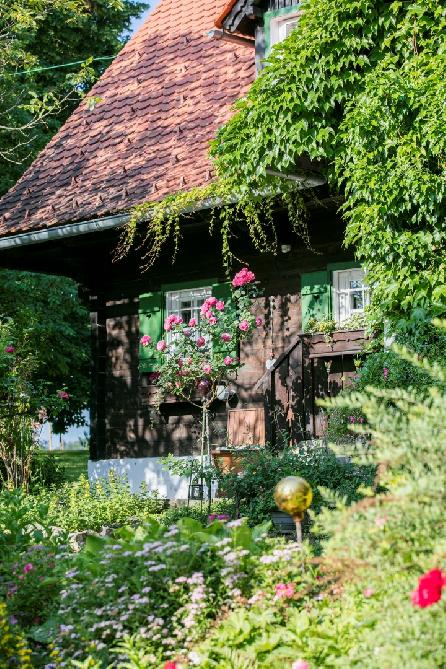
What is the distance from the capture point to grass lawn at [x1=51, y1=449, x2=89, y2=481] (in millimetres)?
20200

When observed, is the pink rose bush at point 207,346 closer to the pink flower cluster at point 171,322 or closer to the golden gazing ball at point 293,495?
the pink flower cluster at point 171,322

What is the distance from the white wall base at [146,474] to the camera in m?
13.0

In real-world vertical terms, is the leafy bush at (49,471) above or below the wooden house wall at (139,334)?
below

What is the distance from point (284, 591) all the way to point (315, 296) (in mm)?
7195

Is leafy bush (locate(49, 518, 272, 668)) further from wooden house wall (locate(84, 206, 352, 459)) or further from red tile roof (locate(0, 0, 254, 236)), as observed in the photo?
red tile roof (locate(0, 0, 254, 236))

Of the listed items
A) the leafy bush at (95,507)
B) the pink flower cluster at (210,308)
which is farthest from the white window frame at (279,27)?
the leafy bush at (95,507)

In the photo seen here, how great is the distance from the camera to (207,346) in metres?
12.4

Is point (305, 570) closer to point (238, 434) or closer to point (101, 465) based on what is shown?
point (238, 434)

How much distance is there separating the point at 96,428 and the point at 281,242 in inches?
143

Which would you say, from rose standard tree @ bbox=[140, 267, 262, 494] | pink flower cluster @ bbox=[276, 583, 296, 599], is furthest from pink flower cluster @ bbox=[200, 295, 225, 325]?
pink flower cluster @ bbox=[276, 583, 296, 599]

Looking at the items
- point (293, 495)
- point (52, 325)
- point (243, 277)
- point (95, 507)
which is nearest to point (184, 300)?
point (243, 277)

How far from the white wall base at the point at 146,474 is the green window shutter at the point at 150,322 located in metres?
1.19

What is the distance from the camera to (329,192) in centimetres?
1127

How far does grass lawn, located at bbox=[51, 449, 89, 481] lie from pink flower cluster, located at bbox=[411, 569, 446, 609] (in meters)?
14.9
